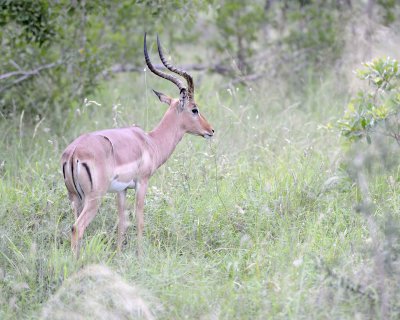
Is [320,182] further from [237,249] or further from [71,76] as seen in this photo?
[71,76]

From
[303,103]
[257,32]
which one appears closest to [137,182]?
[303,103]

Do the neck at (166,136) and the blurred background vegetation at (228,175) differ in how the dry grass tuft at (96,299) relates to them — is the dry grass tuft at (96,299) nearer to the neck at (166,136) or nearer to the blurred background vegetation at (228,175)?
the blurred background vegetation at (228,175)

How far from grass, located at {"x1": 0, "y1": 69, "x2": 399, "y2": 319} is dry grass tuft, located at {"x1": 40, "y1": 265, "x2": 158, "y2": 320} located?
14 centimetres

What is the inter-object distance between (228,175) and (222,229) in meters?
0.75

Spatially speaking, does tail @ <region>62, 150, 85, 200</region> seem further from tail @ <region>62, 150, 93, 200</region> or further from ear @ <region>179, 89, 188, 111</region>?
ear @ <region>179, 89, 188, 111</region>

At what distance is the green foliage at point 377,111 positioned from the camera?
5277 mm

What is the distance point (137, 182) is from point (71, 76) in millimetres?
2858

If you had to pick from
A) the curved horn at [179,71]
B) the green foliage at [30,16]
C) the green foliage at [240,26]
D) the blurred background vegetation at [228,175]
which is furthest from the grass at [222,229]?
the green foliage at [240,26]

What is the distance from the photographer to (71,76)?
7.80 m

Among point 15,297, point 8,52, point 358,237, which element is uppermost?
point 8,52

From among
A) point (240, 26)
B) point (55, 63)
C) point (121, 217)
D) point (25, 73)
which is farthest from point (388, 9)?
point (121, 217)

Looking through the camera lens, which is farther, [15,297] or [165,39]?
[165,39]

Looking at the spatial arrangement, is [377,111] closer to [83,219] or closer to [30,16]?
[83,219]

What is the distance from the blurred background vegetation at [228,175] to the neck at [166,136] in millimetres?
203
